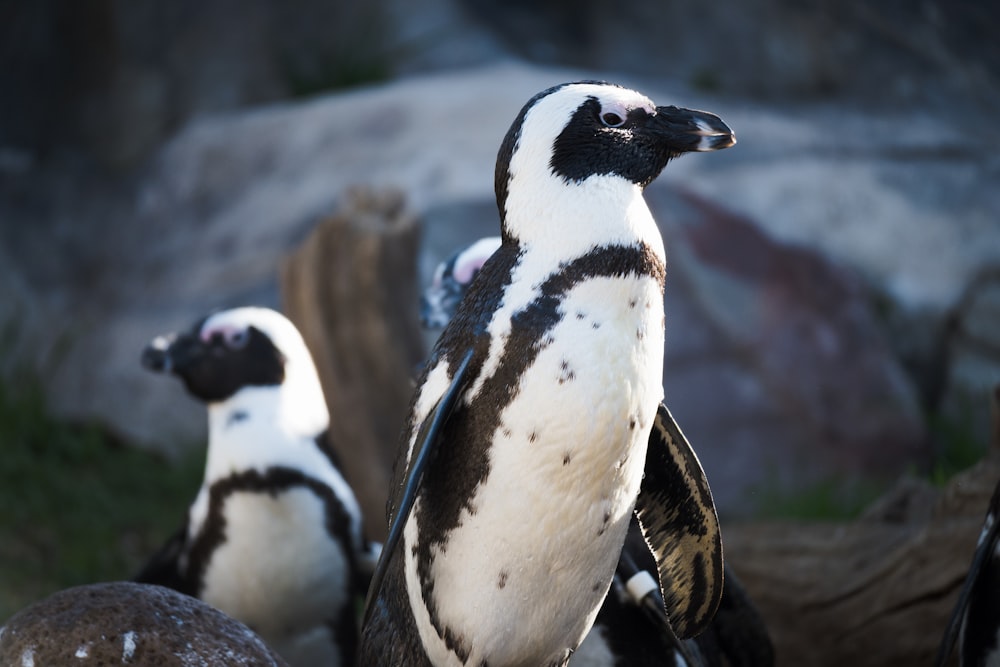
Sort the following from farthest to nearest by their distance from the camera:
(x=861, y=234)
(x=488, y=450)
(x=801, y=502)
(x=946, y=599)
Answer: (x=861, y=234) → (x=801, y=502) → (x=946, y=599) → (x=488, y=450)

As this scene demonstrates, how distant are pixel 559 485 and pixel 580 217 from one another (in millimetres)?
401

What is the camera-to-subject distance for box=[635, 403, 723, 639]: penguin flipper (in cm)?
219

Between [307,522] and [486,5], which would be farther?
[486,5]

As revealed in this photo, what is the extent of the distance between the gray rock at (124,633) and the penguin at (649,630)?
62 centimetres

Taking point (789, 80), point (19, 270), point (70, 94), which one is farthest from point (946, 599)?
point (70, 94)

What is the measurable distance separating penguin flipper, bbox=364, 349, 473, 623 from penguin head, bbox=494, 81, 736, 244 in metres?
0.26

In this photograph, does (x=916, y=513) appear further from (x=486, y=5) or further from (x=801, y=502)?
(x=486, y=5)

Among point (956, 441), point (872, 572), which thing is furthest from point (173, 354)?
point (956, 441)

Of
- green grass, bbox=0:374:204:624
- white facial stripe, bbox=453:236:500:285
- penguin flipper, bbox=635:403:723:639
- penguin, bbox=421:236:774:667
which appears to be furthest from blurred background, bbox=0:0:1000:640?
penguin flipper, bbox=635:403:723:639

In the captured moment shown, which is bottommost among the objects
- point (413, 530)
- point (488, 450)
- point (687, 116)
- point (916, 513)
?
point (916, 513)

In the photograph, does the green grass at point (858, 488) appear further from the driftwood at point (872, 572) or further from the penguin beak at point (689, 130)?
the penguin beak at point (689, 130)

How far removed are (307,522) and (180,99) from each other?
593 centimetres

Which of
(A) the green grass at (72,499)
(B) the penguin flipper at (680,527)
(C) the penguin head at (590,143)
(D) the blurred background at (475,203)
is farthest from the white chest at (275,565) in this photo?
(D) the blurred background at (475,203)

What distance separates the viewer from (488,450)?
6.44 feet
